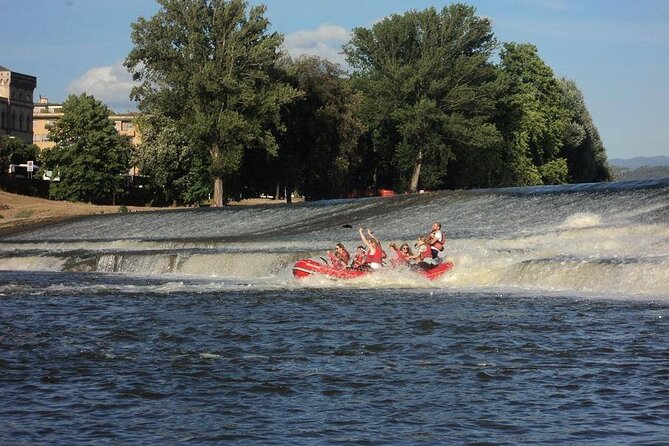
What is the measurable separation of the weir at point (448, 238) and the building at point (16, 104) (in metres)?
94.2

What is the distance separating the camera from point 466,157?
87.7 metres

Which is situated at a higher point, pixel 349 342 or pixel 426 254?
pixel 426 254

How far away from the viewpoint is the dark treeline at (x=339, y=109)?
7425cm

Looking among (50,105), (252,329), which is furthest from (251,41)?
(50,105)

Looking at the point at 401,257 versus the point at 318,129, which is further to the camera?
the point at 318,129

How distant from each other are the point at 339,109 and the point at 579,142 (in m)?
36.4

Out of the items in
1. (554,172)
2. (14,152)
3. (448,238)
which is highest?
(14,152)

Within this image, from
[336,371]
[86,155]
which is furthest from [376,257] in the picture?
[86,155]

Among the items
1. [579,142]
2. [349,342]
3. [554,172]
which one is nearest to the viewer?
[349,342]

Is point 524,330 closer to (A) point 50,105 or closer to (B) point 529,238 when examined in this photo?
(B) point 529,238

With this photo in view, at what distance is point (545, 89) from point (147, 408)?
89223mm

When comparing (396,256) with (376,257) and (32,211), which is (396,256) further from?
(32,211)

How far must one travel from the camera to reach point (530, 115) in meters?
94.9

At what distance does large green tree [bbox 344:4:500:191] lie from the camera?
8281 cm
